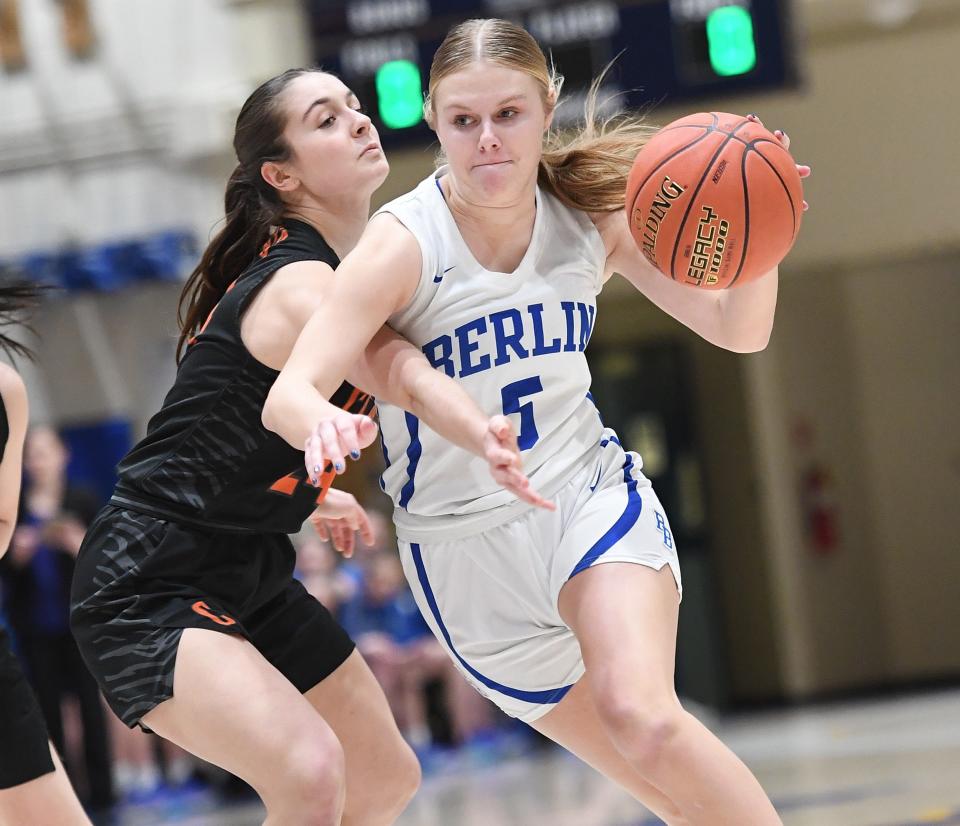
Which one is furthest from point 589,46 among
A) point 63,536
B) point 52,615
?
point 52,615

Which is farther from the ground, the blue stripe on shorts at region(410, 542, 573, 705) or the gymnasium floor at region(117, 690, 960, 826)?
the blue stripe on shorts at region(410, 542, 573, 705)

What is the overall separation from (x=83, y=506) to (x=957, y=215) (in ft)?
21.7

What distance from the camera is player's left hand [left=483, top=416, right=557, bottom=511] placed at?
8.73 feet

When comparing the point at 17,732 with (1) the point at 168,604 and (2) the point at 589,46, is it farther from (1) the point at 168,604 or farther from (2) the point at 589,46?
(2) the point at 589,46

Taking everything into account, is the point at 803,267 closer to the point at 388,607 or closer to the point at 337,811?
the point at 388,607

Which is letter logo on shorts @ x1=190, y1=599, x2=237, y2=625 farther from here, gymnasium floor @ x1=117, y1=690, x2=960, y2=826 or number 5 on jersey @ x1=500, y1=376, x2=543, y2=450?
gymnasium floor @ x1=117, y1=690, x2=960, y2=826

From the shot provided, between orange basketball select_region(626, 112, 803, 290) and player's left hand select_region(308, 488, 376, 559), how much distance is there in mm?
1029

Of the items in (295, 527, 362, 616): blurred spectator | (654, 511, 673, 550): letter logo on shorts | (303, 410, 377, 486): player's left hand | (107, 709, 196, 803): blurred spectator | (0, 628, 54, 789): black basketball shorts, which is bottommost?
(107, 709, 196, 803): blurred spectator

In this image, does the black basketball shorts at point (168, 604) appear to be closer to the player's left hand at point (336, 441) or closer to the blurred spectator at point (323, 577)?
the player's left hand at point (336, 441)

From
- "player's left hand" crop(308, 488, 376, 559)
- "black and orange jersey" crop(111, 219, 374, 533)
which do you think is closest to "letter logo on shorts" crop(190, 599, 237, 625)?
"black and orange jersey" crop(111, 219, 374, 533)

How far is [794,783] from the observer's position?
260 inches

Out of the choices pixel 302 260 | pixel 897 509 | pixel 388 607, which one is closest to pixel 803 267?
pixel 897 509

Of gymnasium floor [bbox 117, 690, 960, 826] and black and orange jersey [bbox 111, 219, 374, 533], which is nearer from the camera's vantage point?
black and orange jersey [bbox 111, 219, 374, 533]

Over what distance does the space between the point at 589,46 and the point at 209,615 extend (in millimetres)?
5030
